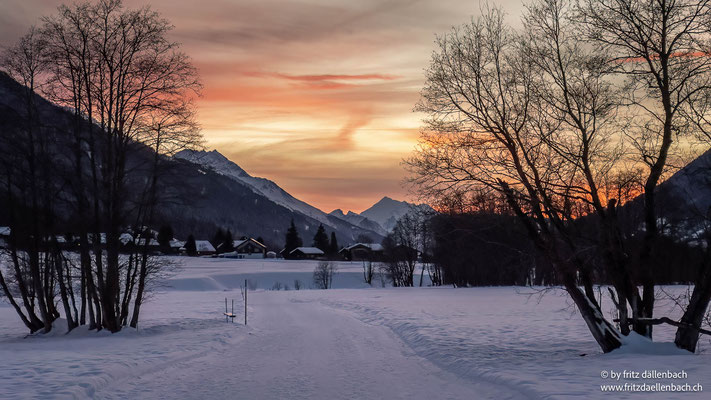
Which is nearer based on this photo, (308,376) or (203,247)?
(308,376)

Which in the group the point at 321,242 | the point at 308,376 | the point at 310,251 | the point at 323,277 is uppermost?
the point at 321,242

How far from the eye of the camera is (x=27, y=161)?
24281 mm

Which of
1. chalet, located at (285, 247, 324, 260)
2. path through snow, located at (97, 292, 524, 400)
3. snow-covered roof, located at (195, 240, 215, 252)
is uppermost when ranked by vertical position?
snow-covered roof, located at (195, 240, 215, 252)

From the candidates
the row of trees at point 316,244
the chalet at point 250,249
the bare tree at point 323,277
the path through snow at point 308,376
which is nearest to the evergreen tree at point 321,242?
the row of trees at point 316,244

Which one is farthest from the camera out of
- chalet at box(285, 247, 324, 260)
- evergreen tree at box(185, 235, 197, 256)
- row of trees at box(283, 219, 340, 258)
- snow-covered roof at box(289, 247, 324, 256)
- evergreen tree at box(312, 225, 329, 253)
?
evergreen tree at box(312, 225, 329, 253)

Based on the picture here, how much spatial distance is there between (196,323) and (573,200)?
20.1 m

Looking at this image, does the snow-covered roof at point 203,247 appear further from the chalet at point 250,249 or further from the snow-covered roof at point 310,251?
the snow-covered roof at point 310,251

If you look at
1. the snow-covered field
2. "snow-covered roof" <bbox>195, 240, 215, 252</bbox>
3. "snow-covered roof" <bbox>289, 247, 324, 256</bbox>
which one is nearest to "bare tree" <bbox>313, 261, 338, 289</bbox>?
"snow-covered roof" <bbox>289, 247, 324, 256</bbox>

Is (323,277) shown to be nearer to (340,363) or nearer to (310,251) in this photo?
(310,251)

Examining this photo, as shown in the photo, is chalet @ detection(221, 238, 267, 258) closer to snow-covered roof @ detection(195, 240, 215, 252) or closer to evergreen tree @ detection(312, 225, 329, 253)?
snow-covered roof @ detection(195, 240, 215, 252)

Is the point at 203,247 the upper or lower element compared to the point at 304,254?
upper

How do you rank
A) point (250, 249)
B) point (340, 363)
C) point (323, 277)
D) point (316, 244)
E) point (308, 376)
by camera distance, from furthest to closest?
1. point (250, 249)
2. point (316, 244)
3. point (323, 277)
4. point (340, 363)
5. point (308, 376)

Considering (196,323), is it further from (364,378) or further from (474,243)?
(474,243)

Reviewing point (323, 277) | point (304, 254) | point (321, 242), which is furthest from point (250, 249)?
point (323, 277)
